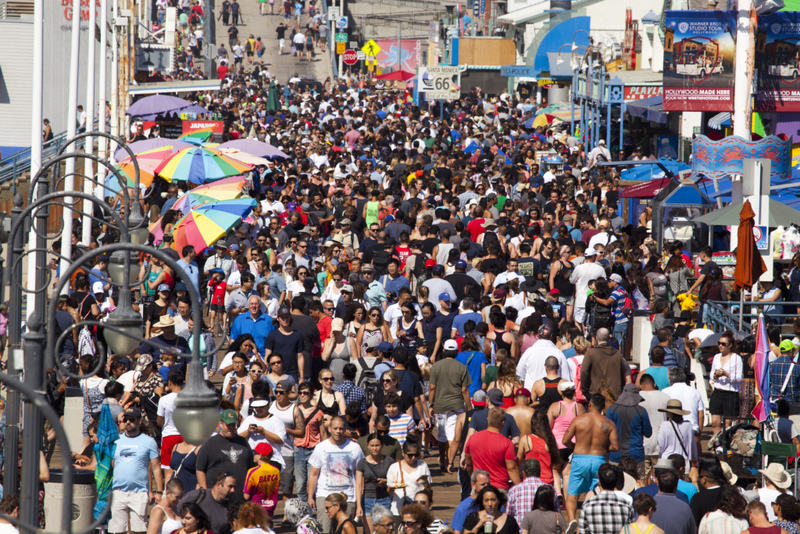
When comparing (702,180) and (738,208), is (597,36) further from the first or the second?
(738,208)

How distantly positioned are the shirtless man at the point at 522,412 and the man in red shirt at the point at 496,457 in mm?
512

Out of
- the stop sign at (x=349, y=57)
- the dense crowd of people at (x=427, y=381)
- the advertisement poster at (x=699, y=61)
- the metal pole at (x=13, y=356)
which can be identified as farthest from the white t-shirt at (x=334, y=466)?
the stop sign at (x=349, y=57)

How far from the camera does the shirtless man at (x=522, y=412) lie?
10031 millimetres

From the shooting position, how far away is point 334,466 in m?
9.20

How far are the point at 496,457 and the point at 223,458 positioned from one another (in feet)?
7.25

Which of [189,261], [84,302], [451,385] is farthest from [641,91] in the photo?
[451,385]

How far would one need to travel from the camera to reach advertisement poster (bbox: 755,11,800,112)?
21.5 meters

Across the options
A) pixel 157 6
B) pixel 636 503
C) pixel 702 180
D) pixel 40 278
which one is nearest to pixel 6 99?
pixel 702 180

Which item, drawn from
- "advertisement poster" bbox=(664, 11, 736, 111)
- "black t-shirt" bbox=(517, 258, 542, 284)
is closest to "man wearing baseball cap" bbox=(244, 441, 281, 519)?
"black t-shirt" bbox=(517, 258, 542, 284)

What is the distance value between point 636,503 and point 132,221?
5197 millimetres

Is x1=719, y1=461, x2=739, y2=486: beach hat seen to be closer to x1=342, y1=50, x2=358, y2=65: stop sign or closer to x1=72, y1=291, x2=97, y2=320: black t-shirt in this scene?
Answer: x1=72, y1=291, x2=97, y2=320: black t-shirt

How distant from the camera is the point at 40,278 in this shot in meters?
8.38

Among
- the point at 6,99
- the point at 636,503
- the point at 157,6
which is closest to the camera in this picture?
the point at 636,503

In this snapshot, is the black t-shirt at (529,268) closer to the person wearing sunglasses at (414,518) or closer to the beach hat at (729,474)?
the beach hat at (729,474)
